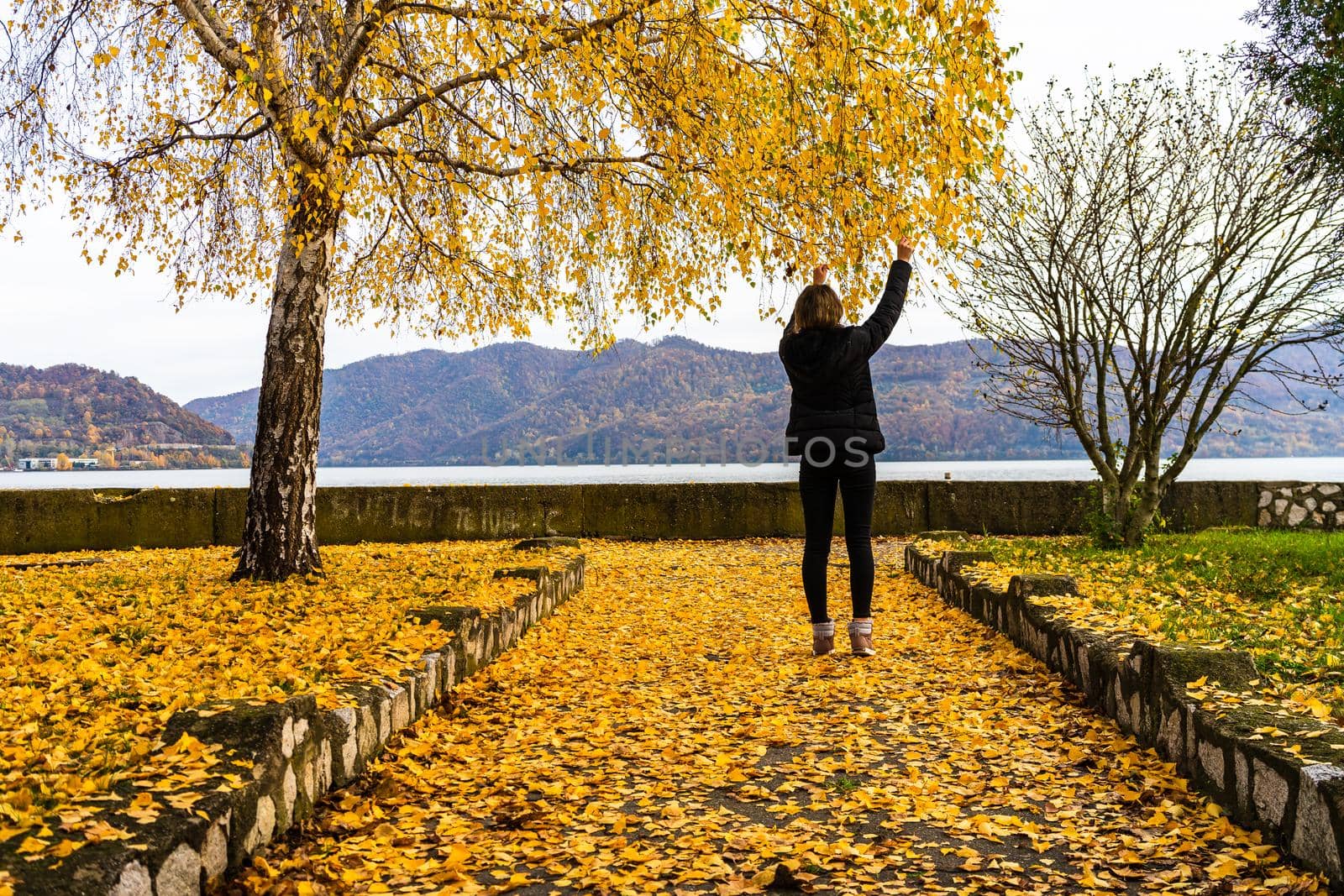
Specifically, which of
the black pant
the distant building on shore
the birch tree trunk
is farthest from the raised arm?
the distant building on shore

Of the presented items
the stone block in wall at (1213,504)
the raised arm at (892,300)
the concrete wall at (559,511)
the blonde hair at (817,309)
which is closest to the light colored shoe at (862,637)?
the raised arm at (892,300)

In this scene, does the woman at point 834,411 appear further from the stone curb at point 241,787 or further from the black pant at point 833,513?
the stone curb at point 241,787

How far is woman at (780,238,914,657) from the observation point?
16.0ft

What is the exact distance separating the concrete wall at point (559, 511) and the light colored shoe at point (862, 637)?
7779 mm

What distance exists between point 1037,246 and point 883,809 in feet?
25.7

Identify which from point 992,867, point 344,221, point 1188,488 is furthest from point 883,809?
point 1188,488

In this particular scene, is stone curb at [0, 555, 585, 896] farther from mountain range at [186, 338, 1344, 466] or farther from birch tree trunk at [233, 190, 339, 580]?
mountain range at [186, 338, 1344, 466]

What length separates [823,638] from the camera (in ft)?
17.7

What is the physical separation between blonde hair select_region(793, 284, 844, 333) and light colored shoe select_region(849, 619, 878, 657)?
174 centimetres

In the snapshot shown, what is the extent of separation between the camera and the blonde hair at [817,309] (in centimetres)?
497

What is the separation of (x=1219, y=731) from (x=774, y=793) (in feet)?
4.81

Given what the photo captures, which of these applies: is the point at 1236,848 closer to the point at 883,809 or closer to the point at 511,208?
the point at 883,809

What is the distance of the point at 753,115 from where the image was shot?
791 cm

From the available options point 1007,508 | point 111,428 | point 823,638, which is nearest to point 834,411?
point 823,638
